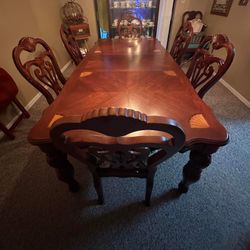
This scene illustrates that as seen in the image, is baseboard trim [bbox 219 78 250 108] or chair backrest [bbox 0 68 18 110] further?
baseboard trim [bbox 219 78 250 108]

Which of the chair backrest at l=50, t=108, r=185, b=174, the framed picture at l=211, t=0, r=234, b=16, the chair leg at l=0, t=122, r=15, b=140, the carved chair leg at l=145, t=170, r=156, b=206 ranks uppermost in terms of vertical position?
the framed picture at l=211, t=0, r=234, b=16

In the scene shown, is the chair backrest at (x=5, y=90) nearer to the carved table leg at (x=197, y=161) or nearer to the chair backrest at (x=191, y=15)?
the carved table leg at (x=197, y=161)

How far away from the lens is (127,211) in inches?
44.1

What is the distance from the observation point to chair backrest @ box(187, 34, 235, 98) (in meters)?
0.97

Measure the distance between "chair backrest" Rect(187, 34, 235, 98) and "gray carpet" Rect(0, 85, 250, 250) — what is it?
73cm

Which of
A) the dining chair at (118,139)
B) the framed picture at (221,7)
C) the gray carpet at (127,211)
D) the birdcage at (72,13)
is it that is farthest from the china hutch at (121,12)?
the dining chair at (118,139)

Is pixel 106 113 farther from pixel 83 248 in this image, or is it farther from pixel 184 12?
pixel 184 12

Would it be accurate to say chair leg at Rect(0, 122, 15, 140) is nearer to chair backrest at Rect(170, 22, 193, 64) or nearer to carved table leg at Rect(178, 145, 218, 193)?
carved table leg at Rect(178, 145, 218, 193)

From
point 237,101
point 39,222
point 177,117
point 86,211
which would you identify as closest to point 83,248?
point 86,211

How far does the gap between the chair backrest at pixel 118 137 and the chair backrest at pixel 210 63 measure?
71cm

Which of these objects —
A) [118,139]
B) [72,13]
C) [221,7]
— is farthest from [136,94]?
[72,13]

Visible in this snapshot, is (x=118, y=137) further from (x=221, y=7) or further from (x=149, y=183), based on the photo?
(x=221, y=7)

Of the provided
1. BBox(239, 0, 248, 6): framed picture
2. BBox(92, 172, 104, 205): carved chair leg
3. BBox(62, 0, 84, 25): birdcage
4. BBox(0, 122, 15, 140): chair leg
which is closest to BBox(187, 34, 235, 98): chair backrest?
BBox(92, 172, 104, 205): carved chair leg

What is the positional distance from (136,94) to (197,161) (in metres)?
0.55
